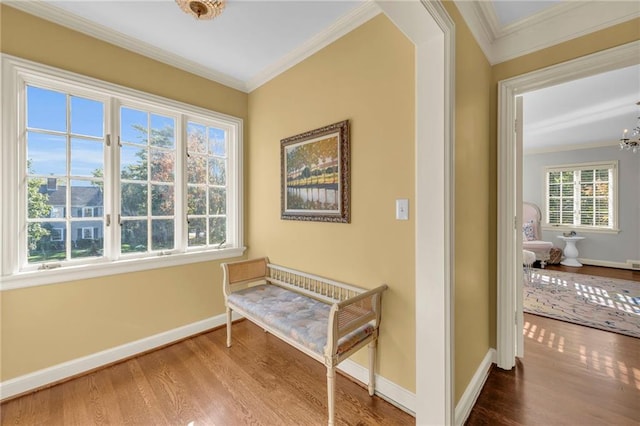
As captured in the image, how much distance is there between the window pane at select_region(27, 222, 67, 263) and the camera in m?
1.91

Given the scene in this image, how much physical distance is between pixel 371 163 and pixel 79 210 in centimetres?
231

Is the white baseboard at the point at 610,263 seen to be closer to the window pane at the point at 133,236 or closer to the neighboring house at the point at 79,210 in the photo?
the window pane at the point at 133,236

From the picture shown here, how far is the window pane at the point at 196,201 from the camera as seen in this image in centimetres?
271

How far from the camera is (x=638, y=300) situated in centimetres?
351

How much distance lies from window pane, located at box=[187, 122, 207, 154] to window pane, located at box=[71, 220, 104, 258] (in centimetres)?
107

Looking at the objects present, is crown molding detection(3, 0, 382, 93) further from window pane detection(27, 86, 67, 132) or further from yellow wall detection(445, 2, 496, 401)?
yellow wall detection(445, 2, 496, 401)

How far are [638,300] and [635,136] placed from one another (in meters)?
2.81

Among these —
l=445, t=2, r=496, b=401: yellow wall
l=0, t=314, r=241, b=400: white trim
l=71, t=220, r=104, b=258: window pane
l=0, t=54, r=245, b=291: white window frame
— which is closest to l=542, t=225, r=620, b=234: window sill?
l=445, t=2, r=496, b=401: yellow wall

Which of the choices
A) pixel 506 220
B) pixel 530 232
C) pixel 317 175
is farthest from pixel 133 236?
pixel 530 232

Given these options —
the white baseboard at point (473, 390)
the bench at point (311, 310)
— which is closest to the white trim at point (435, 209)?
the white baseboard at point (473, 390)

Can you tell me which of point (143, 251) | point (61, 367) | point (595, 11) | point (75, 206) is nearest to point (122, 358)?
point (61, 367)

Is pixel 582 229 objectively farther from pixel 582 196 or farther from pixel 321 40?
pixel 321 40

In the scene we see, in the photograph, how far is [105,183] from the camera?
2197mm

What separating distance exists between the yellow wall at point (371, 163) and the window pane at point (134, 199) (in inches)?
52.6
